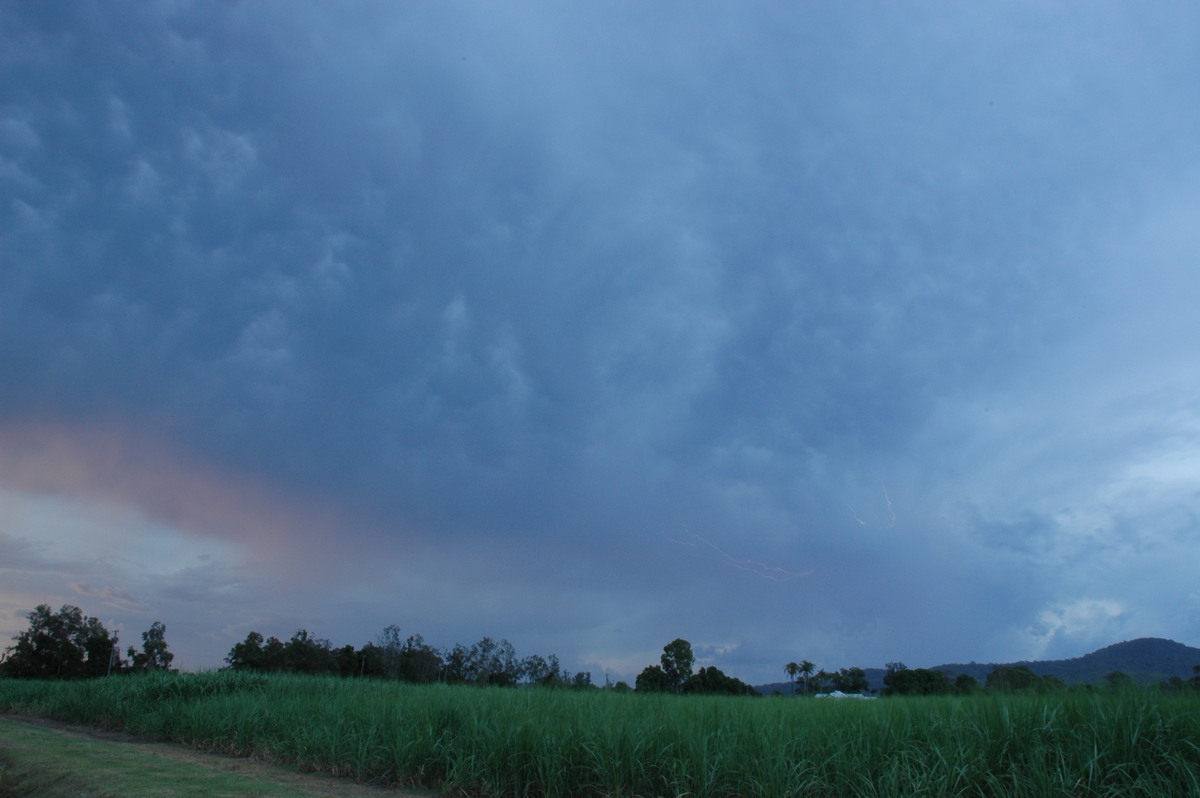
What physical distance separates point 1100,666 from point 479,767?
25.4ft

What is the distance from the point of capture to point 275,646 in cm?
5741

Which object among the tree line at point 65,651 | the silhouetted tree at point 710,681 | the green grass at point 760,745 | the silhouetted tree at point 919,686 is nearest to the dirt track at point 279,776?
the green grass at point 760,745

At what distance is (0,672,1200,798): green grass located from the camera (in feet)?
20.7

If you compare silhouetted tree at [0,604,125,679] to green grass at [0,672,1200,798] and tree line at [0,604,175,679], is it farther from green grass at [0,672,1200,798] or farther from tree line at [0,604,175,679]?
green grass at [0,672,1200,798]

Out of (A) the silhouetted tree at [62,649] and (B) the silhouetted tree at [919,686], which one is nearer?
(B) the silhouetted tree at [919,686]

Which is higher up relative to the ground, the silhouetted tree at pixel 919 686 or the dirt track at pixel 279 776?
the silhouetted tree at pixel 919 686

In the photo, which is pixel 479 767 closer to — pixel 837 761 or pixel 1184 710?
pixel 837 761

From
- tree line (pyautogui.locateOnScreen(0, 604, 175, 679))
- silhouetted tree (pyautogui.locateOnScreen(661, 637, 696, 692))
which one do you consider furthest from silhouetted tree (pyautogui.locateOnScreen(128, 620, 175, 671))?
silhouetted tree (pyautogui.locateOnScreen(661, 637, 696, 692))

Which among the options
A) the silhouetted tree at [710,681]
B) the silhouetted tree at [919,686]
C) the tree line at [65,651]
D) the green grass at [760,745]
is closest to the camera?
the green grass at [760,745]

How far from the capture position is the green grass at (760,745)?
6320 millimetres

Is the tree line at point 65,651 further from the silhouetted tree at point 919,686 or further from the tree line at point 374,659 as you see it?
the silhouetted tree at point 919,686

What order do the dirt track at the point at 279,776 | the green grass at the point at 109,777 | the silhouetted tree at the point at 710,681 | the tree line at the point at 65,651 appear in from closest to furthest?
the green grass at the point at 109,777
the dirt track at the point at 279,776
the silhouetted tree at the point at 710,681
the tree line at the point at 65,651

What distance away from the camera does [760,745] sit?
26.3 feet

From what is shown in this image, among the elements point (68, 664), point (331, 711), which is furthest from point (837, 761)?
point (68, 664)
